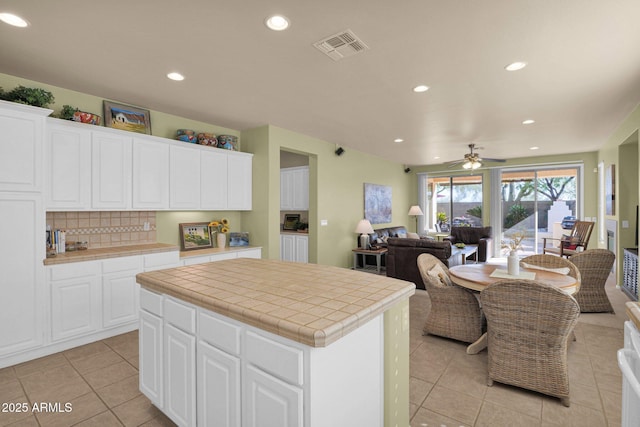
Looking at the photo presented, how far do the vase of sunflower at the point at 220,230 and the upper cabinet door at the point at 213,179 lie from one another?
0.32 m

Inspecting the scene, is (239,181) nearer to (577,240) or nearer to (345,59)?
(345,59)

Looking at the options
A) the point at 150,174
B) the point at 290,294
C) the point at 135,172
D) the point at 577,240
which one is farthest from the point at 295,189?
the point at 577,240

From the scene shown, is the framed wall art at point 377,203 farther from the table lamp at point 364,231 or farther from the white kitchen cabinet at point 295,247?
the white kitchen cabinet at point 295,247

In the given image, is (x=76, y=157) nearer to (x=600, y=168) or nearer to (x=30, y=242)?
(x=30, y=242)

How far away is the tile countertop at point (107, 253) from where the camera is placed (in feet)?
9.52

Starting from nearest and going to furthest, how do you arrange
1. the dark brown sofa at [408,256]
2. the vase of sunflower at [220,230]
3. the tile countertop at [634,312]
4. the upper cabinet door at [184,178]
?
1. the tile countertop at [634,312]
2. the upper cabinet door at [184,178]
3. the vase of sunflower at [220,230]
4. the dark brown sofa at [408,256]

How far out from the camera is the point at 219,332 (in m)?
1.49

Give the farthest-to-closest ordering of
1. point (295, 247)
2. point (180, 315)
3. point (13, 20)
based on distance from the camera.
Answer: point (295, 247), point (13, 20), point (180, 315)

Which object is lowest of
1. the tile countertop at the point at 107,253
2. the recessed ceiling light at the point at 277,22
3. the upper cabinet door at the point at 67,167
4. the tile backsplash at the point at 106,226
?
the tile countertop at the point at 107,253

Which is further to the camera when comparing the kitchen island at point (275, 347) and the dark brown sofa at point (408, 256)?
the dark brown sofa at point (408, 256)

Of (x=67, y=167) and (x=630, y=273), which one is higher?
(x=67, y=167)

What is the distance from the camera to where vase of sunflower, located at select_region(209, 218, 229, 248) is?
180 inches

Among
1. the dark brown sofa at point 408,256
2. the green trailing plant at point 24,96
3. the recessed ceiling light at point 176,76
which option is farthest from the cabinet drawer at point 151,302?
Answer: the dark brown sofa at point 408,256

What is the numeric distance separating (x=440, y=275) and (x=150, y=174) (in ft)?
11.4
